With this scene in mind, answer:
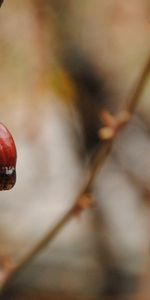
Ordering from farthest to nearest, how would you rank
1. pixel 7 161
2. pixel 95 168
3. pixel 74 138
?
1. pixel 74 138
2. pixel 95 168
3. pixel 7 161

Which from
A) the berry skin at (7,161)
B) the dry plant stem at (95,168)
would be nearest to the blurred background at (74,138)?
the dry plant stem at (95,168)

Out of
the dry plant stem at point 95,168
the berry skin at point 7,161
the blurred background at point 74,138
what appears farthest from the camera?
the blurred background at point 74,138

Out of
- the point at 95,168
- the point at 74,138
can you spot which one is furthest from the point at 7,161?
the point at 74,138

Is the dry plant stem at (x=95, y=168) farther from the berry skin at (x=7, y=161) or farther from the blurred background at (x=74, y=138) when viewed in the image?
the berry skin at (x=7, y=161)

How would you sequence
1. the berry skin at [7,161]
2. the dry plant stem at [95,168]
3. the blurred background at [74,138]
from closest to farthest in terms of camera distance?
1. the berry skin at [7,161]
2. the dry plant stem at [95,168]
3. the blurred background at [74,138]

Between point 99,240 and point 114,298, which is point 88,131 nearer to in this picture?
point 99,240

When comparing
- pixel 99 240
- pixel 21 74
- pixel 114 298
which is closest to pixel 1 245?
pixel 99 240

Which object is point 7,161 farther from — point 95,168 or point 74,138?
point 74,138
